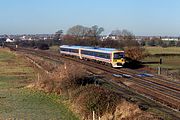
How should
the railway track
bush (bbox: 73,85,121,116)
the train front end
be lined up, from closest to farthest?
1. bush (bbox: 73,85,121,116)
2. the railway track
3. the train front end

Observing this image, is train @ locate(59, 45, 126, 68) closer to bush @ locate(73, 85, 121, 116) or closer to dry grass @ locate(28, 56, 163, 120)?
dry grass @ locate(28, 56, 163, 120)

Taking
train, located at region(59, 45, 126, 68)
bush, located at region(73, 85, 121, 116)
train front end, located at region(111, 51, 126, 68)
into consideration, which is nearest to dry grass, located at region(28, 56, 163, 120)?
bush, located at region(73, 85, 121, 116)

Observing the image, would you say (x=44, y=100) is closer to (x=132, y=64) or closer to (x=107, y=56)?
(x=107, y=56)

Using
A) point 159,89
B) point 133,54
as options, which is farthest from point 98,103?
point 133,54

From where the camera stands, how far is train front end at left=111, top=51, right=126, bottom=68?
186 ft

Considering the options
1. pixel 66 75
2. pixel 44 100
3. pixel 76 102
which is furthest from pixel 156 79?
pixel 76 102

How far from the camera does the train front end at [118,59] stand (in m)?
56.7

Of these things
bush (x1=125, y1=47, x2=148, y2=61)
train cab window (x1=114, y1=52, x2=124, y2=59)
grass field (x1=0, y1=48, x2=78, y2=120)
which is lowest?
grass field (x1=0, y1=48, x2=78, y2=120)

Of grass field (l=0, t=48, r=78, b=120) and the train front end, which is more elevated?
the train front end

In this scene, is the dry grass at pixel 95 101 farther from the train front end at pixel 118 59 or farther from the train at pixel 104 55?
the train at pixel 104 55

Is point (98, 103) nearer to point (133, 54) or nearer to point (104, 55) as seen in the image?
point (104, 55)

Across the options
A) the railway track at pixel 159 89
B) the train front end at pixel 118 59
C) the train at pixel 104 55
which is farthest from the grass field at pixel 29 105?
the train at pixel 104 55

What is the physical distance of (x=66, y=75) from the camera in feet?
119

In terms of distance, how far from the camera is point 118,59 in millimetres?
56938
